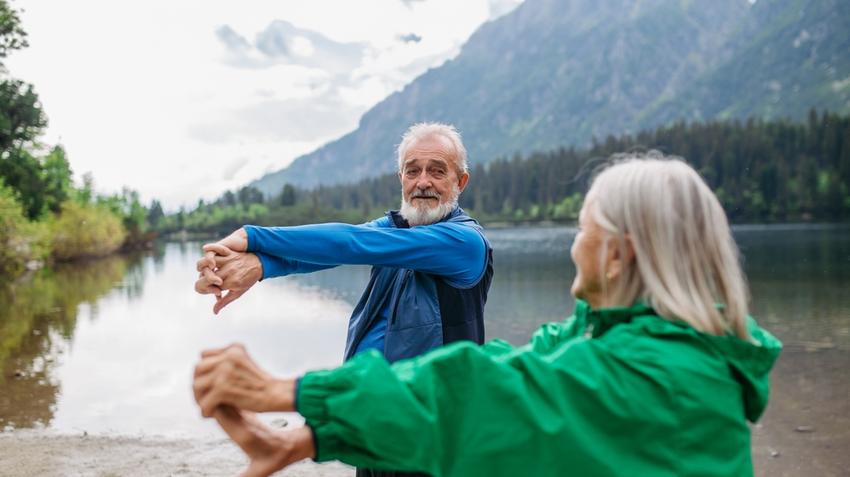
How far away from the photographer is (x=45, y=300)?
27500 millimetres

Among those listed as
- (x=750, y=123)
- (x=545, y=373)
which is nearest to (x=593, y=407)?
(x=545, y=373)

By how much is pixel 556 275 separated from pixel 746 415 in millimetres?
36303

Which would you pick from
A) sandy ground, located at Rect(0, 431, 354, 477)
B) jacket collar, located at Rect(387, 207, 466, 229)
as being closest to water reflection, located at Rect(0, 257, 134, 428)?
sandy ground, located at Rect(0, 431, 354, 477)

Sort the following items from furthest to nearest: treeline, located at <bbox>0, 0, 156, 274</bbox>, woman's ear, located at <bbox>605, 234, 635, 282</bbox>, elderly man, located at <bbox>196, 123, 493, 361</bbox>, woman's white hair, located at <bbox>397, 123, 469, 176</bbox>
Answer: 1. treeline, located at <bbox>0, 0, 156, 274</bbox>
2. woman's white hair, located at <bbox>397, 123, 469, 176</bbox>
3. elderly man, located at <bbox>196, 123, 493, 361</bbox>
4. woman's ear, located at <bbox>605, 234, 635, 282</bbox>

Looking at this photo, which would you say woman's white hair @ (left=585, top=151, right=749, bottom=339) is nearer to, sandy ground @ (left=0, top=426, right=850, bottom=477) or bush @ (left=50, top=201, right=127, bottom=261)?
sandy ground @ (left=0, top=426, right=850, bottom=477)

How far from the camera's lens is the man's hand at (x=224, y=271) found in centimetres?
255

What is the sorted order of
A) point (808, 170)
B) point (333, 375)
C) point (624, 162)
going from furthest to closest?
point (808, 170) < point (624, 162) < point (333, 375)

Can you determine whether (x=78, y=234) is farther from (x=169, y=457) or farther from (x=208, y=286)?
(x=208, y=286)

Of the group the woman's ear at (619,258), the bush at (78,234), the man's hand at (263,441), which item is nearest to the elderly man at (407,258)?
the man's hand at (263,441)

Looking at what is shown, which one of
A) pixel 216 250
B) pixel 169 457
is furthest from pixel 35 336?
pixel 216 250

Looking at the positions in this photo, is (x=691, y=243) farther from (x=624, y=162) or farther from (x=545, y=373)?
(x=545, y=373)

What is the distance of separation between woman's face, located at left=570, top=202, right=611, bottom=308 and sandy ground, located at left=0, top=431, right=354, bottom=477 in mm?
6279

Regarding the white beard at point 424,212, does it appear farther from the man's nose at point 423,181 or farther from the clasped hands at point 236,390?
the clasped hands at point 236,390

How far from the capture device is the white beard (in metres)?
3.53
